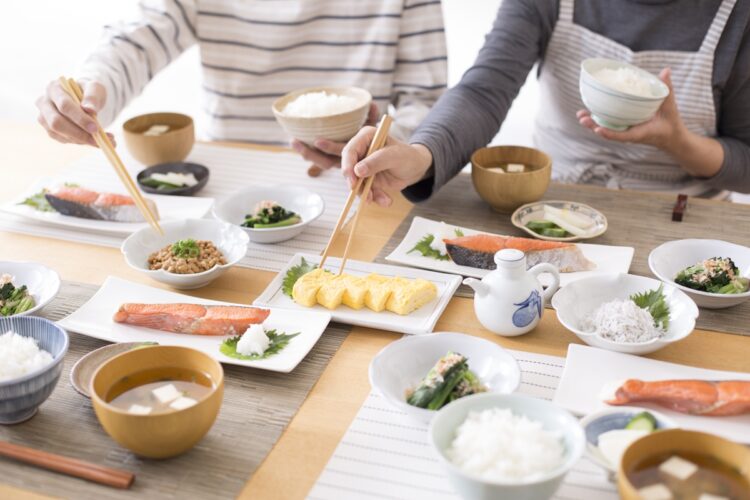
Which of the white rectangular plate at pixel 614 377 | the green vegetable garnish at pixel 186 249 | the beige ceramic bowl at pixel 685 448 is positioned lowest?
the green vegetable garnish at pixel 186 249

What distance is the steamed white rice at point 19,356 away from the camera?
1.28m

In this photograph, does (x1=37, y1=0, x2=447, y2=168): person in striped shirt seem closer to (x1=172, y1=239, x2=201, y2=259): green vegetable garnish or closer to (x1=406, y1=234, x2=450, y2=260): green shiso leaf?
(x1=406, y1=234, x2=450, y2=260): green shiso leaf

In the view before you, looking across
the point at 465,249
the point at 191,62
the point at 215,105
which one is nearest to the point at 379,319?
the point at 465,249

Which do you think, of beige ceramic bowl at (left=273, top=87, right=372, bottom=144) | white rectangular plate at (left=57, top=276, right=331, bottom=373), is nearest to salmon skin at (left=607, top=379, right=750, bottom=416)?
white rectangular plate at (left=57, top=276, right=331, bottom=373)

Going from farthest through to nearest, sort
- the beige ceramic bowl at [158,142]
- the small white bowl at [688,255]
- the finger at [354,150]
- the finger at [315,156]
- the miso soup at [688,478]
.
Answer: the beige ceramic bowl at [158,142]
the finger at [315,156]
the finger at [354,150]
the small white bowl at [688,255]
the miso soup at [688,478]

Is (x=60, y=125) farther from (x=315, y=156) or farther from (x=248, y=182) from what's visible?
(x=315, y=156)

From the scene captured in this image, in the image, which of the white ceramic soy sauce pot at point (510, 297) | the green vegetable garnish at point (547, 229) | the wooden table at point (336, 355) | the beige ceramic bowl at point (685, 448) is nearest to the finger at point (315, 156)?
the wooden table at point (336, 355)

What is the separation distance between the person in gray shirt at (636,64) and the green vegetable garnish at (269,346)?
594 mm

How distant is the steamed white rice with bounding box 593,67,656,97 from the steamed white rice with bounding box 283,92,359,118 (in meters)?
0.67

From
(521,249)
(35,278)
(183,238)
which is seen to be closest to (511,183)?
(521,249)

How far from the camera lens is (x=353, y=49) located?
2715 mm

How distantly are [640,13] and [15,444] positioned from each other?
196 centimetres

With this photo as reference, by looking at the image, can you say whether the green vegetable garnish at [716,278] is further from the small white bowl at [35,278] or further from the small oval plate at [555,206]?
the small white bowl at [35,278]

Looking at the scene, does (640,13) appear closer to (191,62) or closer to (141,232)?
(141,232)
